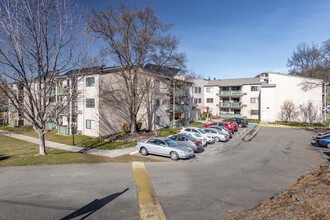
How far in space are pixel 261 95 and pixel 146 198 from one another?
42.1 m

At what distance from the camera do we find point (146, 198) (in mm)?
8930

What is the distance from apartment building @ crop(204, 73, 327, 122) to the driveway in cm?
2904

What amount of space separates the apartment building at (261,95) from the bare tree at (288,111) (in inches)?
38.4

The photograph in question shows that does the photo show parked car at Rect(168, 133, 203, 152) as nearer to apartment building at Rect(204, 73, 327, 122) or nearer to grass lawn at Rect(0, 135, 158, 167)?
grass lawn at Rect(0, 135, 158, 167)

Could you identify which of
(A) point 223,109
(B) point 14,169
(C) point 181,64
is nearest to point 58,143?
(B) point 14,169

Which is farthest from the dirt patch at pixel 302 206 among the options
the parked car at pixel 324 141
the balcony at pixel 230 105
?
the balcony at pixel 230 105

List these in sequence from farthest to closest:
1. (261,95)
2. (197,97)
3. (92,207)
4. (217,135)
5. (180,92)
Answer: (197,97), (261,95), (180,92), (217,135), (92,207)

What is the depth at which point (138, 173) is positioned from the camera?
12398mm

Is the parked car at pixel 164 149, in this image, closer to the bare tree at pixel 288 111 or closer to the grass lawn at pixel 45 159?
the grass lawn at pixel 45 159

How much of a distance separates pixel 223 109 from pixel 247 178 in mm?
40901

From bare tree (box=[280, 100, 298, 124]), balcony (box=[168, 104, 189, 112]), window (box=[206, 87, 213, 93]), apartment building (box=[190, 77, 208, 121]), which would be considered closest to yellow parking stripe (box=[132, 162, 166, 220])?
balcony (box=[168, 104, 189, 112])

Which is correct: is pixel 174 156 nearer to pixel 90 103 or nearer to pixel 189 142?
pixel 189 142

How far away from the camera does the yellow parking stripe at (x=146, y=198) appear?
7.56 metres

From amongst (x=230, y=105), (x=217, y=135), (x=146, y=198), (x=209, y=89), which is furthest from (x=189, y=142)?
(x=209, y=89)
